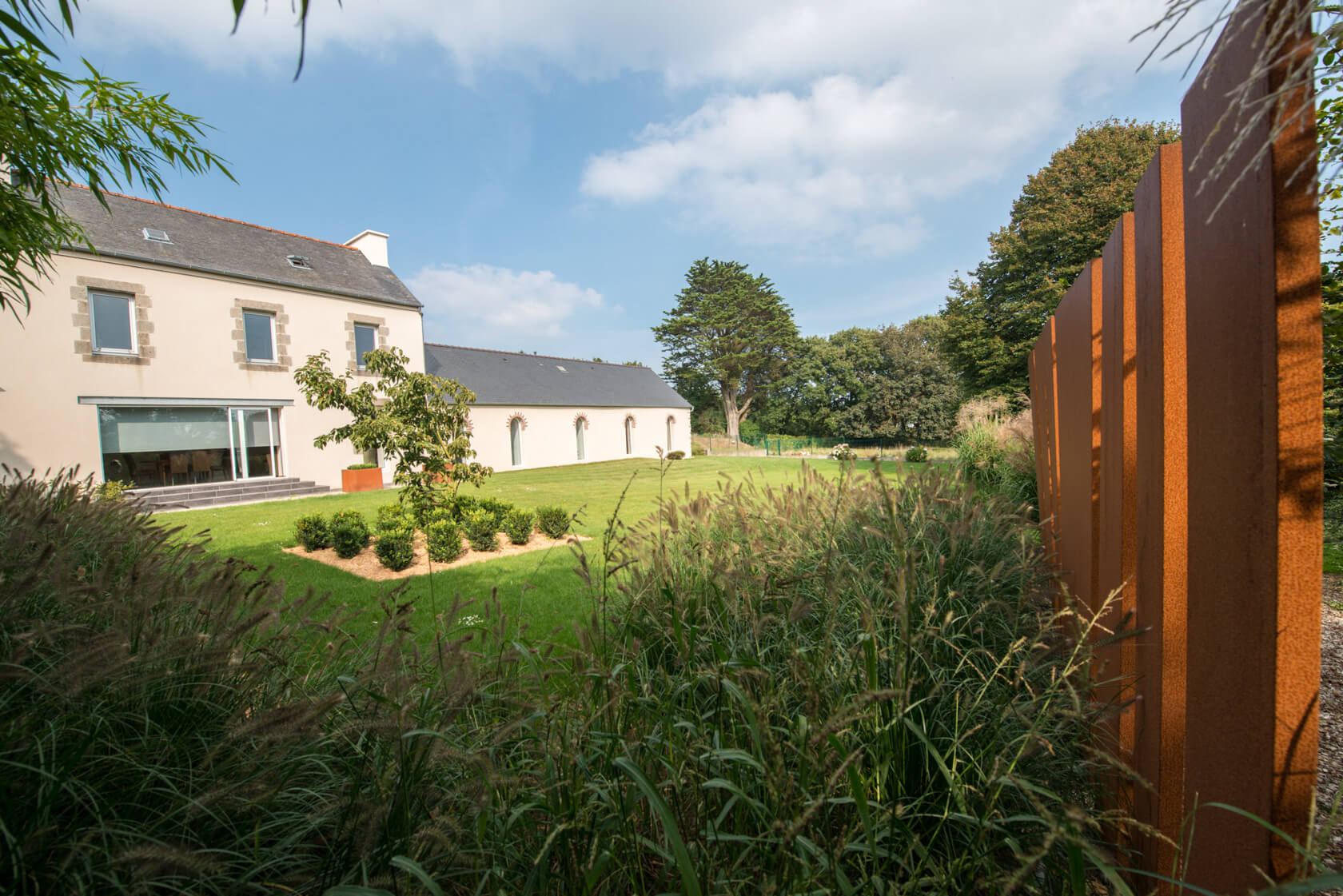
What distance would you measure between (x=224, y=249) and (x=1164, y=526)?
21.2 meters

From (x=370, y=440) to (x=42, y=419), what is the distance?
1132 centimetres

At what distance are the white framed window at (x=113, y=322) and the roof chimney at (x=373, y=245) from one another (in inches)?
320

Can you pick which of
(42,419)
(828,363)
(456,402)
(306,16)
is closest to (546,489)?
(456,402)

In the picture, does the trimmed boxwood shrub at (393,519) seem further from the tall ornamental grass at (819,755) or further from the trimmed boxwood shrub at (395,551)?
the tall ornamental grass at (819,755)

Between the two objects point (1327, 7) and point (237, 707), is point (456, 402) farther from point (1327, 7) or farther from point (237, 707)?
point (1327, 7)

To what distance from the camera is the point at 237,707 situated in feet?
5.04

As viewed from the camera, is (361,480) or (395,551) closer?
(395,551)

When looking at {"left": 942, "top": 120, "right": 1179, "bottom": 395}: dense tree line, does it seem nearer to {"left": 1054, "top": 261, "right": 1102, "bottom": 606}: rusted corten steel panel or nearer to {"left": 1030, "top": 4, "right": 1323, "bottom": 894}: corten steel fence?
{"left": 1054, "top": 261, "right": 1102, "bottom": 606}: rusted corten steel panel

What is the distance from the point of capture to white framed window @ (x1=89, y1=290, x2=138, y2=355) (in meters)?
13.4

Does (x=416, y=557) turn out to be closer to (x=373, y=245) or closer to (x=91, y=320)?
(x=91, y=320)

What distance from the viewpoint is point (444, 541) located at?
23.2 feet

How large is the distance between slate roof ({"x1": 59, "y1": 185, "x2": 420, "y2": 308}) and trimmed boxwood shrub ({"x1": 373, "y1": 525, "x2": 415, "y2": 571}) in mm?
11726

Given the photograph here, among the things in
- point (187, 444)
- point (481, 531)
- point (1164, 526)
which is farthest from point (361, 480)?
point (1164, 526)

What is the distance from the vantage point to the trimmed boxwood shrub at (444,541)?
7.00 meters
